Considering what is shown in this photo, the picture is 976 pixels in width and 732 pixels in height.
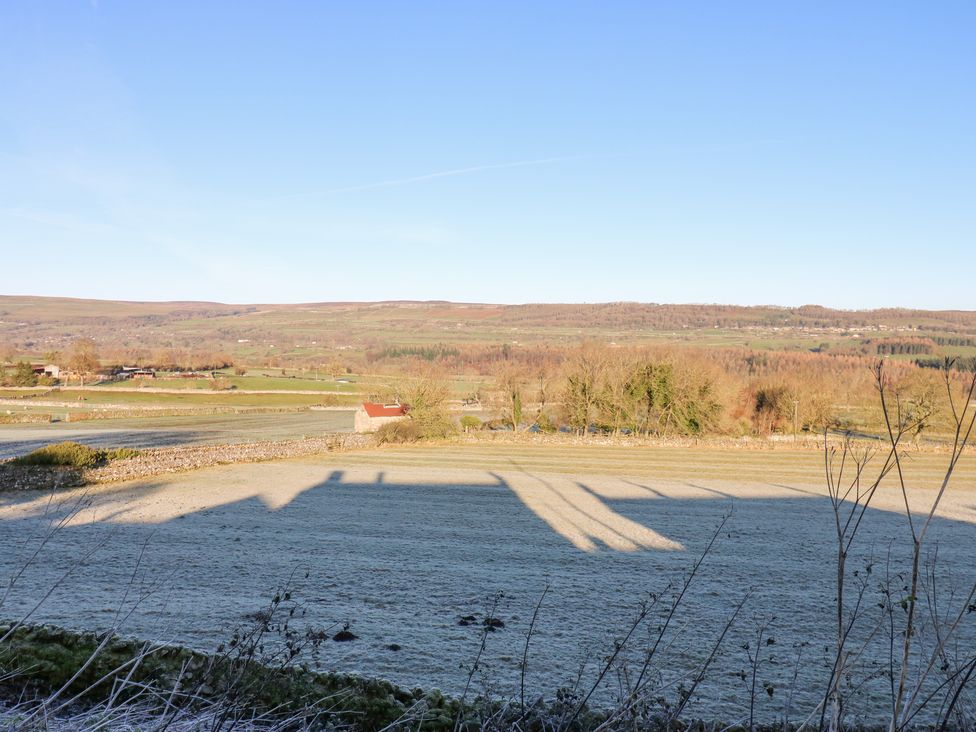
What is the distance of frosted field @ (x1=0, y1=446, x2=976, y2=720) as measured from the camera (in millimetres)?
7848

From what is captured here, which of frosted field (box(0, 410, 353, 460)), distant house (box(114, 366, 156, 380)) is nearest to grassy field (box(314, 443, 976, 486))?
frosted field (box(0, 410, 353, 460))

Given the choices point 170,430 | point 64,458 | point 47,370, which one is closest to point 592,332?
point 47,370

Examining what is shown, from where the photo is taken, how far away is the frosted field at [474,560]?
785 centimetres

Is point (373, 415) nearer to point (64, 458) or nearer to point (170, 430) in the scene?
point (170, 430)

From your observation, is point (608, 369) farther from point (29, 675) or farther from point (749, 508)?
point (29, 675)

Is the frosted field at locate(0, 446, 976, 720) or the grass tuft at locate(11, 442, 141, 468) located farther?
the grass tuft at locate(11, 442, 141, 468)

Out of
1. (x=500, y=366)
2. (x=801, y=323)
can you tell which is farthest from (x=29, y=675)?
(x=801, y=323)

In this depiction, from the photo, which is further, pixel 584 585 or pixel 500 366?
pixel 500 366

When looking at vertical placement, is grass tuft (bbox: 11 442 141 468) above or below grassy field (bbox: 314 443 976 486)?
above

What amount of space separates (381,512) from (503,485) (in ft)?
19.6

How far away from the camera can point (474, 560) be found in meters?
12.5

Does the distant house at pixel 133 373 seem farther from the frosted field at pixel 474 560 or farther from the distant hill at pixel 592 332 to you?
the frosted field at pixel 474 560

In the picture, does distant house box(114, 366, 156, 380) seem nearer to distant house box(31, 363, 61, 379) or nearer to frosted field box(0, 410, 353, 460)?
distant house box(31, 363, 61, 379)

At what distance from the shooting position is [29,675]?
253 inches
